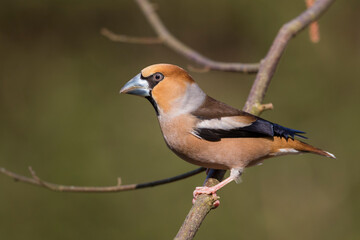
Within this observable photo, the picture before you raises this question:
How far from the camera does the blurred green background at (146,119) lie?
4523 mm

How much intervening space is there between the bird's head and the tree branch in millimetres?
385

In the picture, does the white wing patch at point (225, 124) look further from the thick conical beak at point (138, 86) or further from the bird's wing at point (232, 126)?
the thick conical beak at point (138, 86)

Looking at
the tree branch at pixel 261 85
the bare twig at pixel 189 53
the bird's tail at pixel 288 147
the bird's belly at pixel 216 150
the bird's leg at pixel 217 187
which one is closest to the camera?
the tree branch at pixel 261 85

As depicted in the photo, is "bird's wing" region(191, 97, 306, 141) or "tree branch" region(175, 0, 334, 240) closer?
"tree branch" region(175, 0, 334, 240)

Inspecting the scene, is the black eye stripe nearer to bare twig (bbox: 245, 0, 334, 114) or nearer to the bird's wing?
the bird's wing

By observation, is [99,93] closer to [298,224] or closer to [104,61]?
[104,61]

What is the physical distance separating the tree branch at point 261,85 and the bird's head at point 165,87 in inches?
15.2

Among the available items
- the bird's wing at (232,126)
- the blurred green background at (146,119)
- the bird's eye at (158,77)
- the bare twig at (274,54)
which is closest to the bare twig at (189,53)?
the bare twig at (274,54)

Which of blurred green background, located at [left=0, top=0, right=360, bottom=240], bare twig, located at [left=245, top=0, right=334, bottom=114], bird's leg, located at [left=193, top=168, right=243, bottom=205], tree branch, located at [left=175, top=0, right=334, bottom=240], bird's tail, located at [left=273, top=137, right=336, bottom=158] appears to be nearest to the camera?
tree branch, located at [left=175, top=0, right=334, bottom=240]

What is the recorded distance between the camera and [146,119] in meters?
5.22

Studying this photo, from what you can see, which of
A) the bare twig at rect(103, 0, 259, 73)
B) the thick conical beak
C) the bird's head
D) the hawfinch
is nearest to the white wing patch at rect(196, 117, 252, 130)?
the hawfinch

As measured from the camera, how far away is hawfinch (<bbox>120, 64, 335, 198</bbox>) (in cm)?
259

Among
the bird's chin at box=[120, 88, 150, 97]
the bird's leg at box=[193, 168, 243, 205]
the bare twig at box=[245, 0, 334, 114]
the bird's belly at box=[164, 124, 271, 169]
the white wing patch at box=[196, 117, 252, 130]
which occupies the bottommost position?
the bird's leg at box=[193, 168, 243, 205]

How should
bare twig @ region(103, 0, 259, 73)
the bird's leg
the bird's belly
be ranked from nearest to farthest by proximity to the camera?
the bird's leg < the bird's belly < bare twig @ region(103, 0, 259, 73)
